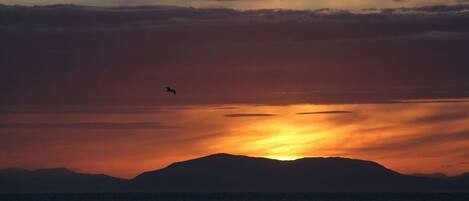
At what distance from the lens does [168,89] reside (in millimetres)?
190250

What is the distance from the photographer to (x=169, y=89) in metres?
190

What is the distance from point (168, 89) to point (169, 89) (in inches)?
6.9
